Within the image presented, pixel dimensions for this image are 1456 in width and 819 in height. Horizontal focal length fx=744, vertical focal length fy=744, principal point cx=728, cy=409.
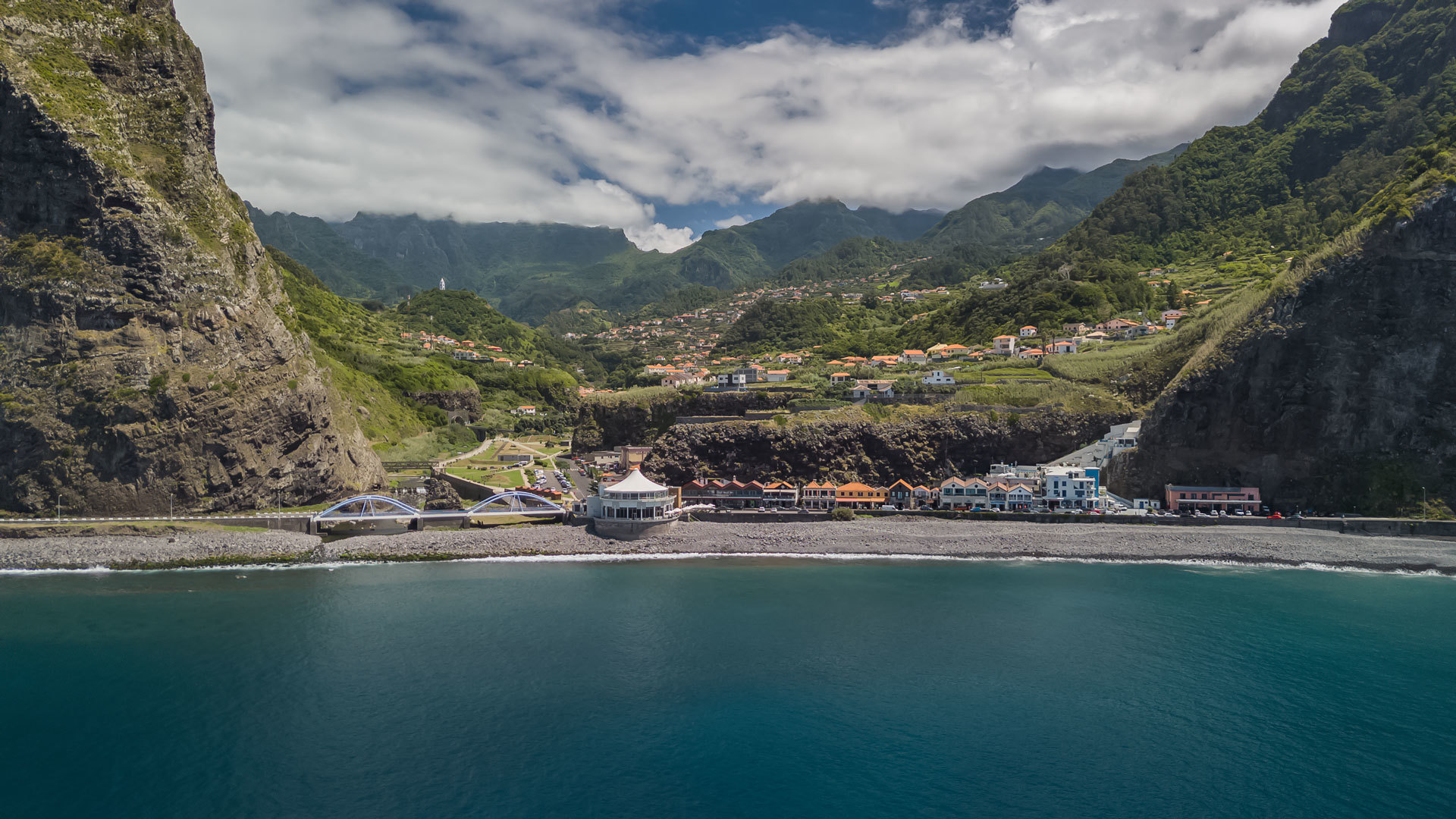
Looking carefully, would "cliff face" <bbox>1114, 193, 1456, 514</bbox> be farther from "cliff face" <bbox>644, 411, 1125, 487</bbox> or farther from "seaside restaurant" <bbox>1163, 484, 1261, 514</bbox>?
"cliff face" <bbox>644, 411, 1125, 487</bbox>

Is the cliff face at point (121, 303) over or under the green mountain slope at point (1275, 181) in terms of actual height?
under

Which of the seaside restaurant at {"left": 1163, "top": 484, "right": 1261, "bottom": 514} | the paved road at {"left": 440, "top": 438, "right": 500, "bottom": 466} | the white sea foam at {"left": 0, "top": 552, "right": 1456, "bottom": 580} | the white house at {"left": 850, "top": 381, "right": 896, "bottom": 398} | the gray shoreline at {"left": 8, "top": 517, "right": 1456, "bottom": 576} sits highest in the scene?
the white house at {"left": 850, "top": 381, "right": 896, "bottom": 398}

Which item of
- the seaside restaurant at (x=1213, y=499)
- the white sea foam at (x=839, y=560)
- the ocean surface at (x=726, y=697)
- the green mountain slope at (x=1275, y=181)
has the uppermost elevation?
the green mountain slope at (x=1275, y=181)

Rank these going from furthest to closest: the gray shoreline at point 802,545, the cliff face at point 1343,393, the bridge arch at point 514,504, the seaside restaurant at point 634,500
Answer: the bridge arch at point 514,504 → the seaside restaurant at point 634,500 → the cliff face at point 1343,393 → the gray shoreline at point 802,545

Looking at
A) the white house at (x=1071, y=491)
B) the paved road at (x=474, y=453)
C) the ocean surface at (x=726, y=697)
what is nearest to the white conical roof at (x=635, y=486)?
the ocean surface at (x=726, y=697)

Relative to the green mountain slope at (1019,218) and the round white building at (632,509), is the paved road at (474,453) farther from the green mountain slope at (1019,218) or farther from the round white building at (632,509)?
the green mountain slope at (1019,218)

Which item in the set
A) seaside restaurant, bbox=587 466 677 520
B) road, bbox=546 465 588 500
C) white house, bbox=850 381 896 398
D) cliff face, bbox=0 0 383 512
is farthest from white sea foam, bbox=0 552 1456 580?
white house, bbox=850 381 896 398

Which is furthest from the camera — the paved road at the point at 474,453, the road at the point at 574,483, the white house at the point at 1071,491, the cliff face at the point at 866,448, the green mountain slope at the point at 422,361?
the green mountain slope at the point at 422,361

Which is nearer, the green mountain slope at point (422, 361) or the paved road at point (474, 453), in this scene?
the paved road at point (474, 453)

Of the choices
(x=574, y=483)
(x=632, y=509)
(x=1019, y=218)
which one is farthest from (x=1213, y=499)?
(x=1019, y=218)
